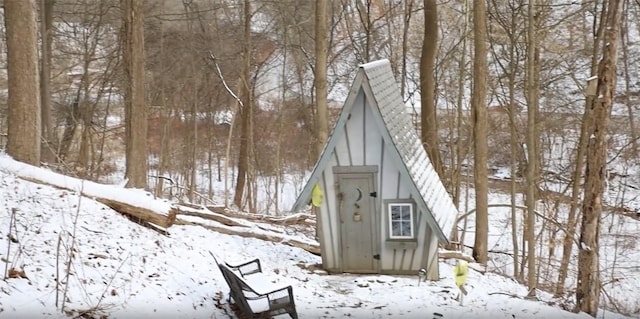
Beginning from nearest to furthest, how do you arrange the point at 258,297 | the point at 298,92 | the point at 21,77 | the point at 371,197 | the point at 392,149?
the point at 258,297 < the point at 392,149 < the point at 21,77 < the point at 371,197 < the point at 298,92

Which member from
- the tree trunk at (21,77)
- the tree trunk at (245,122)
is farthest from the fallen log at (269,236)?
the tree trunk at (245,122)

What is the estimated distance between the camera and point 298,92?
25.3 meters

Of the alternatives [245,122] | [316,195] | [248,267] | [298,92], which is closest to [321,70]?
[316,195]

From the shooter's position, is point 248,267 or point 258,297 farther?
point 248,267

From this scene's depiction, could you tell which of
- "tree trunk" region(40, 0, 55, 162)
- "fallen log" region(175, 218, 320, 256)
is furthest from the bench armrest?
"tree trunk" region(40, 0, 55, 162)

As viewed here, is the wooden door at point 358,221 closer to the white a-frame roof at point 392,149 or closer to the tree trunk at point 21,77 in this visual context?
the white a-frame roof at point 392,149

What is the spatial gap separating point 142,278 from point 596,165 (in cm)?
584

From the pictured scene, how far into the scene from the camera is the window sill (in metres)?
9.22

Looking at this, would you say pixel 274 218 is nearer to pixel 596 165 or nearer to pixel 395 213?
pixel 395 213

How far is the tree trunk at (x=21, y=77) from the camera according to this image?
29.8ft

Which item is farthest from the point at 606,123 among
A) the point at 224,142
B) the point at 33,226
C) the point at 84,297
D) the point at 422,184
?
the point at 224,142

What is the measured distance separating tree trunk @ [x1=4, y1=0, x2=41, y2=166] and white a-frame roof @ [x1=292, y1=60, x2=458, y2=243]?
4445 mm

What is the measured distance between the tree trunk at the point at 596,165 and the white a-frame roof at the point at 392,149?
207 centimetres

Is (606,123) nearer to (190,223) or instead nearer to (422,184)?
(422,184)
